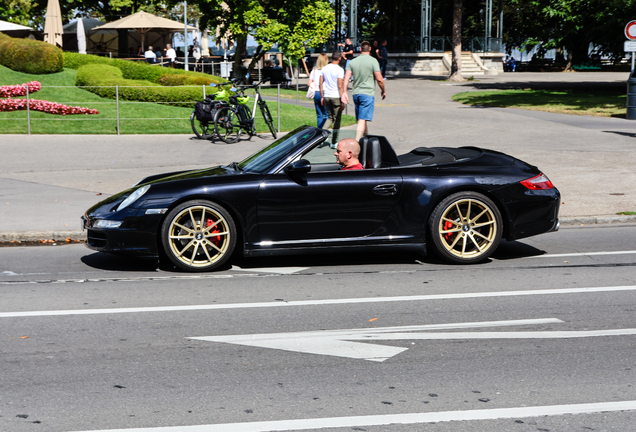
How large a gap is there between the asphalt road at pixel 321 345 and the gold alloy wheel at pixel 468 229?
0.21 meters

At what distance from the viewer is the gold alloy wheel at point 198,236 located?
726 centimetres

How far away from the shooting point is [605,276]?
23.7 ft

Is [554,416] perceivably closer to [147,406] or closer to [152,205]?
[147,406]

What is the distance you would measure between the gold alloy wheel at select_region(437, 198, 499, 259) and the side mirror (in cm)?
140

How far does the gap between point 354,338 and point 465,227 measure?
2.61m

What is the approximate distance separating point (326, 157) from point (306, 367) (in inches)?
126

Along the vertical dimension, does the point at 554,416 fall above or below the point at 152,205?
below

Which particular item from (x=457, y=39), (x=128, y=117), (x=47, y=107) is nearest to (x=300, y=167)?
(x=128, y=117)

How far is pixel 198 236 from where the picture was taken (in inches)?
288

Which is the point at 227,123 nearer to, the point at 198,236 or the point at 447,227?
Answer: the point at 198,236

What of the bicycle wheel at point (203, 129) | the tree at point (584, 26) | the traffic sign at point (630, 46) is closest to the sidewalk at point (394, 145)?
the bicycle wheel at point (203, 129)

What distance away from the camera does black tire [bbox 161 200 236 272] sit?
23.7 feet

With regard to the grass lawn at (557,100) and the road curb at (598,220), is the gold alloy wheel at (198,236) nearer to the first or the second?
the road curb at (598,220)

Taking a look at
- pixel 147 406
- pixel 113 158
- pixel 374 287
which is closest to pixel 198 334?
pixel 147 406
